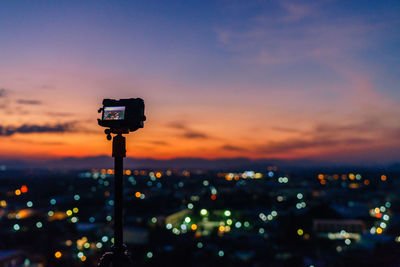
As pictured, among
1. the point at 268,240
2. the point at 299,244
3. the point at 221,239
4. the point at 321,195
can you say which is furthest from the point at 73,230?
the point at 321,195

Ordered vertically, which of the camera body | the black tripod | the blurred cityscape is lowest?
the blurred cityscape

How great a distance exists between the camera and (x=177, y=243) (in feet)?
34.2

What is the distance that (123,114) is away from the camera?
1091 mm

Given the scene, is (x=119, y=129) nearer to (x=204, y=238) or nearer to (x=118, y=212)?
(x=118, y=212)

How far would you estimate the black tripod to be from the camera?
1.05 m

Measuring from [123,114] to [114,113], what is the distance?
0.04 m

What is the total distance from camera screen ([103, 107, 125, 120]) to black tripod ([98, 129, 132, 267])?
1.7 inches

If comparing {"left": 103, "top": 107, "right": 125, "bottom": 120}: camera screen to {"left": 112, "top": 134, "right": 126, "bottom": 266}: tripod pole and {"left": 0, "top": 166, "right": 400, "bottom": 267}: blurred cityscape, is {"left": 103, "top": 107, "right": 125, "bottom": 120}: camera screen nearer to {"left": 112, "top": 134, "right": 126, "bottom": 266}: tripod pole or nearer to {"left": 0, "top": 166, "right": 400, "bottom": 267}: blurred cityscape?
{"left": 112, "top": 134, "right": 126, "bottom": 266}: tripod pole

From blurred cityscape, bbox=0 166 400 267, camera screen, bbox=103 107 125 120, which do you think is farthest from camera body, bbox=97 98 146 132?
blurred cityscape, bbox=0 166 400 267

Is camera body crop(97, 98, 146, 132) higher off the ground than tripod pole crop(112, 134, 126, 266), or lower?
higher

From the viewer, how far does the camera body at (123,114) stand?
108 cm

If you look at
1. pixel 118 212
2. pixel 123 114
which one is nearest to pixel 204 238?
pixel 118 212

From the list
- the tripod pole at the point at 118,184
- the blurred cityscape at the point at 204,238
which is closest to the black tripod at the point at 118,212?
the tripod pole at the point at 118,184

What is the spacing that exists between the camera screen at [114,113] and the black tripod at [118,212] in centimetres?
4
